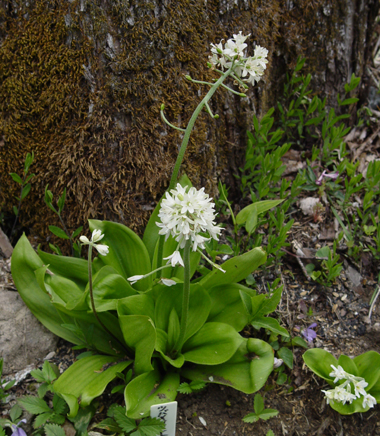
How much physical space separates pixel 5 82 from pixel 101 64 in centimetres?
70

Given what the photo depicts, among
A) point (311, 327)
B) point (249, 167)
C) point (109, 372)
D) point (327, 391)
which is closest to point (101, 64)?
point (249, 167)

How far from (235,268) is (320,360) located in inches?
26.3

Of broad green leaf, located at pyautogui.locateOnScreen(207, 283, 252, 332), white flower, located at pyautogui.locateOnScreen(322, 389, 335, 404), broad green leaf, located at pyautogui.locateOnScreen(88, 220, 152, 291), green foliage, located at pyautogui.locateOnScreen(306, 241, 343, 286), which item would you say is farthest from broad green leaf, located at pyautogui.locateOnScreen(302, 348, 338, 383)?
broad green leaf, located at pyautogui.locateOnScreen(88, 220, 152, 291)

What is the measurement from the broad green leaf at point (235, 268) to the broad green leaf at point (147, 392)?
496mm

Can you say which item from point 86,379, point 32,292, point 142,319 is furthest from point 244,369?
point 32,292

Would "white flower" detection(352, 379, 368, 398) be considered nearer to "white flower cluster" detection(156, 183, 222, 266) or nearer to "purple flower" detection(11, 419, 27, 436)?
"white flower cluster" detection(156, 183, 222, 266)

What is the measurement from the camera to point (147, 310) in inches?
72.9

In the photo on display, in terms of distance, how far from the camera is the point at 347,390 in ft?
6.17

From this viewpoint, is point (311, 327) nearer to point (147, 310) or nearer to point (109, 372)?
point (147, 310)

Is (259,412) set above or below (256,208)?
below

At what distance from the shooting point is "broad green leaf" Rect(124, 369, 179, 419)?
1.63m

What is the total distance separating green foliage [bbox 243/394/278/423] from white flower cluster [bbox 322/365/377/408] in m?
0.30

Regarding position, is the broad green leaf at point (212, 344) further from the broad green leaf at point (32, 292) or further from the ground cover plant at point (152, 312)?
the broad green leaf at point (32, 292)

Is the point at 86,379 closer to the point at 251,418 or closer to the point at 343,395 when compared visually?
the point at 251,418
